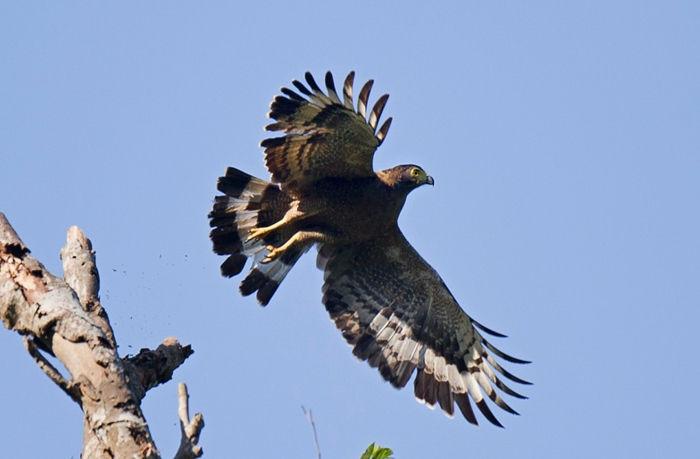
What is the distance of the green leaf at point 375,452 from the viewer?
487 centimetres

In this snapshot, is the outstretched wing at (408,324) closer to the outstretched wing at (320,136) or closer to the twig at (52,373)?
the outstretched wing at (320,136)

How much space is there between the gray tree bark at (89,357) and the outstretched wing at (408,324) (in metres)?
3.70

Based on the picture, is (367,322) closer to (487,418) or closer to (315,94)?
(487,418)

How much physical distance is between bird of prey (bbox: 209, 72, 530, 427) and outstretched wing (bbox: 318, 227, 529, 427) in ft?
0.03

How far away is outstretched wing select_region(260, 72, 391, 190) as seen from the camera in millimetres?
7562

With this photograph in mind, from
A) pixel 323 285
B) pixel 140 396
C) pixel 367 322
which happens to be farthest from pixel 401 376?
pixel 140 396

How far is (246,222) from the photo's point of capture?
28.0 feet

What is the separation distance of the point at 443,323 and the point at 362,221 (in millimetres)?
1380

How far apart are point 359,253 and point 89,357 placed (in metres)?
4.72

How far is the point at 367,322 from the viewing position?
8930 mm

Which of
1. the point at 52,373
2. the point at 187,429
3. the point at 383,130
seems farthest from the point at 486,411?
the point at 52,373

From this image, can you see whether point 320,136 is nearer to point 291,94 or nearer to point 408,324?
point 291,94

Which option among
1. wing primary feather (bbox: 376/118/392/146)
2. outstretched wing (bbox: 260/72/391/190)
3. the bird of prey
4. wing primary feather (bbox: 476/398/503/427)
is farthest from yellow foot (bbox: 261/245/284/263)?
wing primary feather (bbox: 476/398/503/427)

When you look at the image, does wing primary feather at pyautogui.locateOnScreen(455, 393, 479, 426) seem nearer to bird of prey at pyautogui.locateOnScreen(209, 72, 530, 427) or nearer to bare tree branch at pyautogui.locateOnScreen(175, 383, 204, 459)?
bird of prey at pyautogui.locateOnScreen(209, 72, 530, 427)
